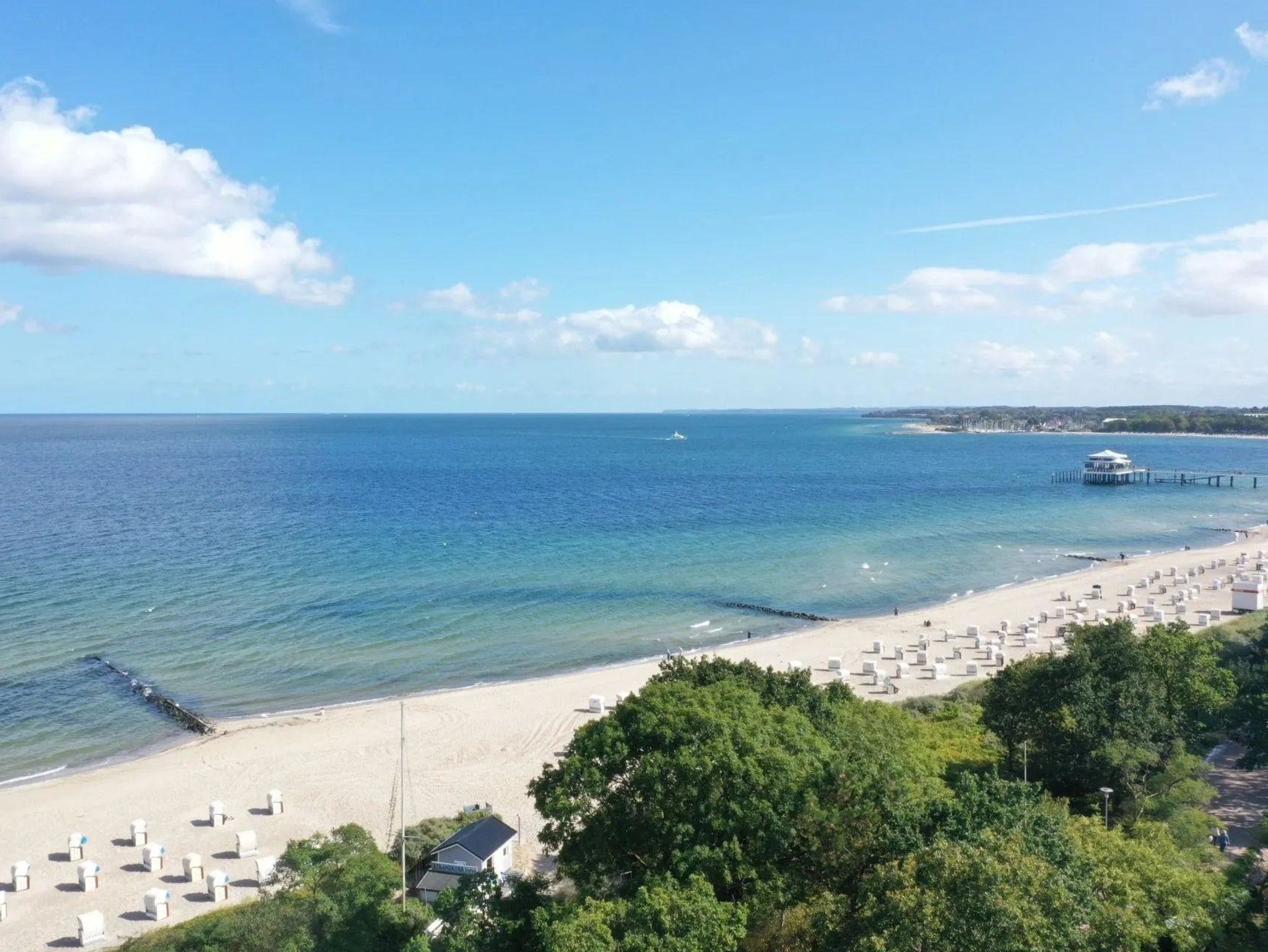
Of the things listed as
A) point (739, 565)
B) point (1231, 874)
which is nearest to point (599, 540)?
point (739, 565)

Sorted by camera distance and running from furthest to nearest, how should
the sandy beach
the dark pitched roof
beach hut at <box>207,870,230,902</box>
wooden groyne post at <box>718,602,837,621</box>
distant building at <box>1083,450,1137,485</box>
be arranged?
distant building at <box>1083,450,1137,485</box>
wooden groyne post at <box>718,602,837,621</box>
the sandy beach
beach hut at <box>207,870,230,902</box>
the dark pitched roof

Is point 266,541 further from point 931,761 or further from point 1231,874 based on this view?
point 1231,874

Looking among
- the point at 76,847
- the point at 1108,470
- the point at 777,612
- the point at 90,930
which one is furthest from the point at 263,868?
the point at 1108,470

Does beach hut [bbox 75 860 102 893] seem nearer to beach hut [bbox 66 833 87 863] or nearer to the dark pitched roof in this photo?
beach hut [bbox 66 833 87 863]

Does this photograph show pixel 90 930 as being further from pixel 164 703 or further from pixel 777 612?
pixel 777 612

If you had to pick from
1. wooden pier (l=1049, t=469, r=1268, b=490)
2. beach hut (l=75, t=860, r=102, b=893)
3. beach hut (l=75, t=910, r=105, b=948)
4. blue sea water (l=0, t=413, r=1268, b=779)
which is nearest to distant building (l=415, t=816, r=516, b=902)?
beach hut (l=75, t=910, r=105, b=948)

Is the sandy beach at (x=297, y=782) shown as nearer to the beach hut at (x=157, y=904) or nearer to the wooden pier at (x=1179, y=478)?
the beach hut at (x=157, y=904)

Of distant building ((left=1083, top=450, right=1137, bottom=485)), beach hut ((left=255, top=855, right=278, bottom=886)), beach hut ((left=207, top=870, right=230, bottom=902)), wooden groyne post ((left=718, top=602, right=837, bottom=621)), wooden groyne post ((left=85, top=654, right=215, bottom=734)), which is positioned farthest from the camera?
→ distant building ((left=1083, top=450, right=1137, bottom=485))
